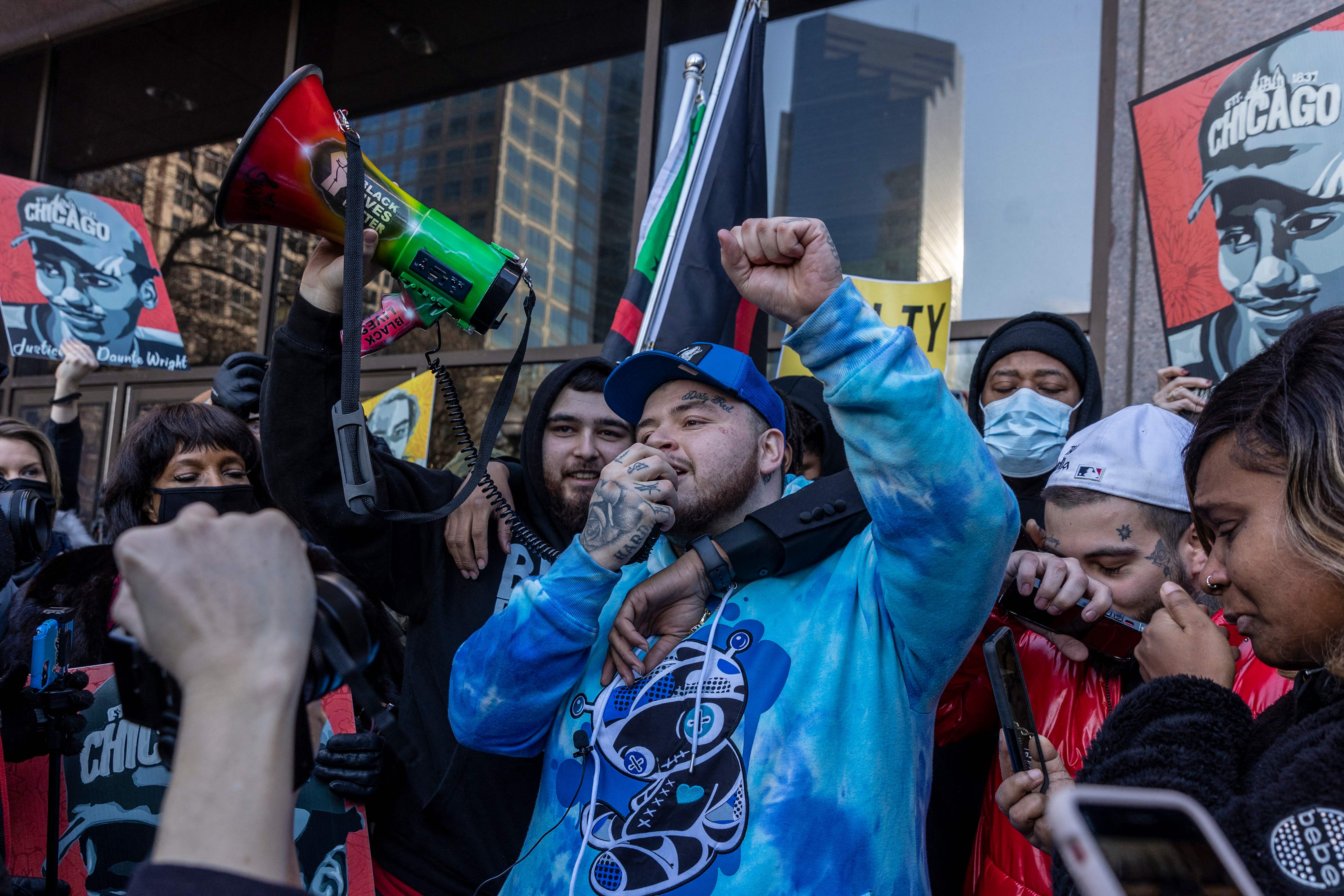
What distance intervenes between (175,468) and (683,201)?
6.10 ft

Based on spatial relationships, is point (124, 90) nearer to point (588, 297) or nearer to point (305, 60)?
point (305, 60)

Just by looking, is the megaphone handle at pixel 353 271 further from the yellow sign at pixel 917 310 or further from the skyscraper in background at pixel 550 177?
the skyscraper in background at pixel 550 177

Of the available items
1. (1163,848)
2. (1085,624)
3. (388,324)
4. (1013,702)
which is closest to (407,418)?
(388,324)

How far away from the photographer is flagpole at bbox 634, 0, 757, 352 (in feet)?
10.9

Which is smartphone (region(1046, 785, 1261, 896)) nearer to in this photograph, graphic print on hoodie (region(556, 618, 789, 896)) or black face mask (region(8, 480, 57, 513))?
graphic print on hoodie (region(556, 618, 789, 896))

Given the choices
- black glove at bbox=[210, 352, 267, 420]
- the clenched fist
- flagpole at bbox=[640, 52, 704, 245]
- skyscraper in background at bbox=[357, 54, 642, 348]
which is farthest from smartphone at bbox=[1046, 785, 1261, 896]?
skyscraper in background at bbox=[357, 54, 642, 348]

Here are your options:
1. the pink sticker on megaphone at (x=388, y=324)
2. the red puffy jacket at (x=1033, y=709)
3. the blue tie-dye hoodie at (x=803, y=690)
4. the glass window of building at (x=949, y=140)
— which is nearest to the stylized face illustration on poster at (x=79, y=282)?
the pink sticker on megaphone at (x=388, y=324)

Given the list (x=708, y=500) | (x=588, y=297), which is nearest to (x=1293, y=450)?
(x=708, y=500)

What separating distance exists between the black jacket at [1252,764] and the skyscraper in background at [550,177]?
4.54 metres

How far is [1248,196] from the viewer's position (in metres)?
3.27

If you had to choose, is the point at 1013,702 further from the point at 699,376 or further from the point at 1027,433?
the point at 1027,433

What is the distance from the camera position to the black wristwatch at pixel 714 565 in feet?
6.02

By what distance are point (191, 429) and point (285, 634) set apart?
2299mm

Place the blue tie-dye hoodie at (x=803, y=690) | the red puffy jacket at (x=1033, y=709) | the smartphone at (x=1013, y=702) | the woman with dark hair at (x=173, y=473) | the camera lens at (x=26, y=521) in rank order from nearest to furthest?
the smartphone at (x=1013, y=702)
the blue tie-dye hoodie at (x=803, y=690)
the red puffy jacket at (x=1033, y=709)
the camera lens at (x=26, y=521)
the woman with dark hair at (x=173, y=473)
